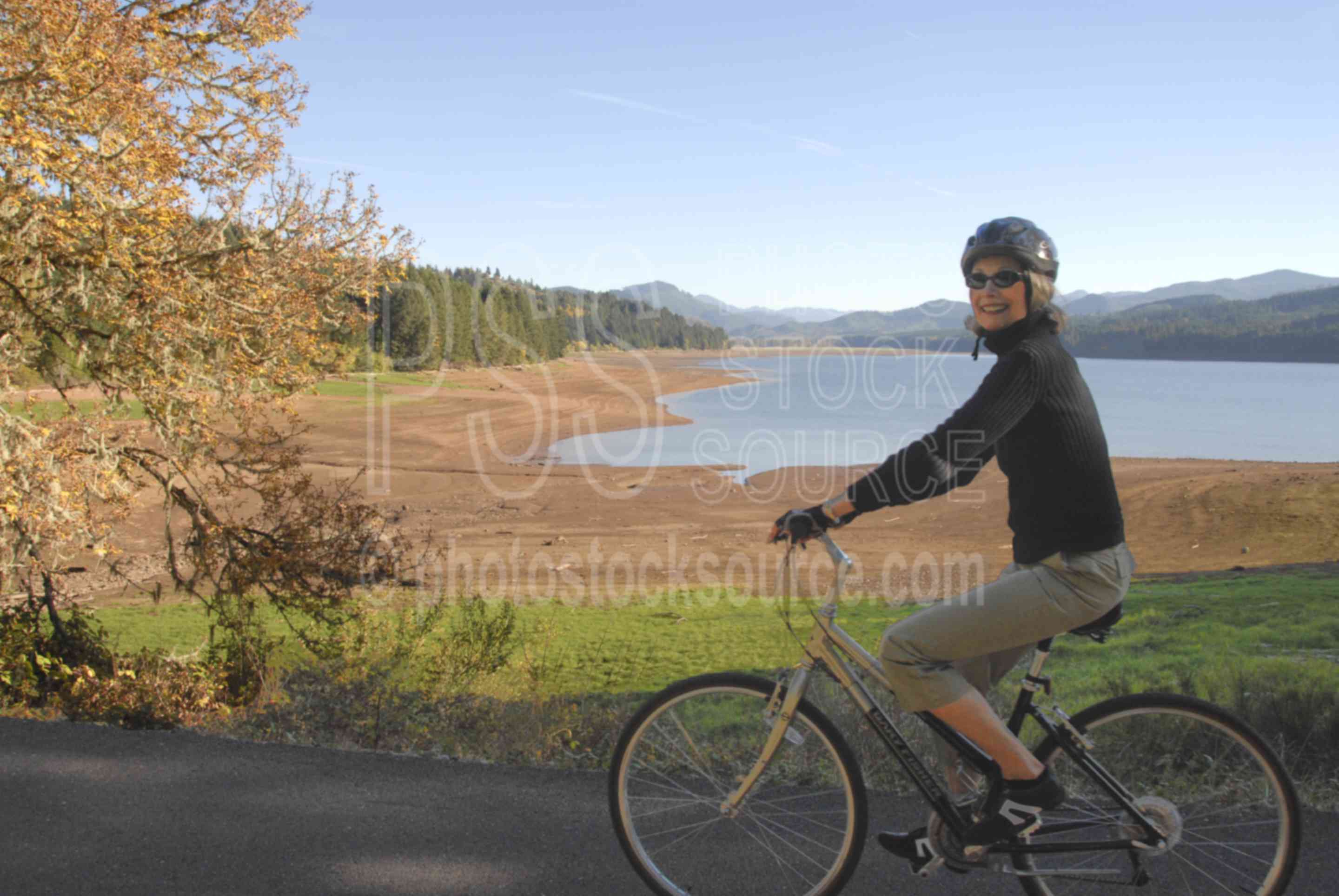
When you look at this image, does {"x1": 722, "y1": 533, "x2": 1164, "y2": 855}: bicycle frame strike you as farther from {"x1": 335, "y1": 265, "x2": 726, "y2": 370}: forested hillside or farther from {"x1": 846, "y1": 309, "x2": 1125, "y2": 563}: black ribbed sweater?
{"x1": 335, "y1": 265, "x2": 726, "y2": 370}: forested hillside

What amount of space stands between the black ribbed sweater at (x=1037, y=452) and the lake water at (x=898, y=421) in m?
24.4

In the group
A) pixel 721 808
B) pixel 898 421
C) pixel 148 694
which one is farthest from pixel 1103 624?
pixel 898 421

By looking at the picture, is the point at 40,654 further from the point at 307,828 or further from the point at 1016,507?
the point at 1016,507

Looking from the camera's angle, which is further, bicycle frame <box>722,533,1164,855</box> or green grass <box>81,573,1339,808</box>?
green grass <box>81,573,1339,808</box>

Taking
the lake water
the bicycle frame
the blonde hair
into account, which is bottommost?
the lake water

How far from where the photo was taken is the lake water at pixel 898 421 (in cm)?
4578

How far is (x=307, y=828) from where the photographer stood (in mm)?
3826

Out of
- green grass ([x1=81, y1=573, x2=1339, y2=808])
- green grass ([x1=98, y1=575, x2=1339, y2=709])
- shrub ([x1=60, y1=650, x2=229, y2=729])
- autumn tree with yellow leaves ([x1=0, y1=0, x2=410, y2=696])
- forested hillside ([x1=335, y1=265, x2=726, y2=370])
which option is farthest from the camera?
forested hillside ([x1=335, y1=265, x2=726, y2=370])

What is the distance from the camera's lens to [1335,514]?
2780 centimetres

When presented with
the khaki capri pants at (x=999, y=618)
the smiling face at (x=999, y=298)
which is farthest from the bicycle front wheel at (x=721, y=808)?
the smiling face at (x=999, y=298)

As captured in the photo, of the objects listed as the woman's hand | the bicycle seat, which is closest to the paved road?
the bicycle seat

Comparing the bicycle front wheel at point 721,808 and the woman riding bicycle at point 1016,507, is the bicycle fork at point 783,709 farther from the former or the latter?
the woman riding bicycle at point 1016,507

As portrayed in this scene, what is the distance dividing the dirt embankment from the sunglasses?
12.8 m

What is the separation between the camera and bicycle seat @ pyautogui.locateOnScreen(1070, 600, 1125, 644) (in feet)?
9.73
